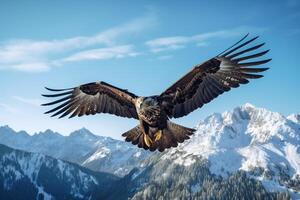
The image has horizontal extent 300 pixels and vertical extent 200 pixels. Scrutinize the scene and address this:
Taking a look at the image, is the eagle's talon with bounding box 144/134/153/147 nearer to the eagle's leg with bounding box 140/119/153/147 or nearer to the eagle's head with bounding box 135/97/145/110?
the eagle's leg with bounding box 140/119/153/147

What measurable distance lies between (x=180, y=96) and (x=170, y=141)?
1937 mm

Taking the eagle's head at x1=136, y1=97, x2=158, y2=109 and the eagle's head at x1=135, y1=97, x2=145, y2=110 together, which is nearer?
the eagle's head at x1=136, y1=97, x2=158, y2=109

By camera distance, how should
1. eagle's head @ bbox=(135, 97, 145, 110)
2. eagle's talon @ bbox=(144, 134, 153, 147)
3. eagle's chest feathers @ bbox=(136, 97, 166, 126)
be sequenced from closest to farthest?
eagle's chest feathers @ bbox=(136, 97, 166, 126) → eagle's head @ bbox=(135, 97, 145, 110) → eagle's talon @ bbox=(144, 134, 153, 147)

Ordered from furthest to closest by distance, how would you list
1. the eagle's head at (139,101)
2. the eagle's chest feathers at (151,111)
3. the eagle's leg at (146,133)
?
the eagle's leg at (146,133), the eagle's head at (139,101), the eagle's chest feathers at (151,111)

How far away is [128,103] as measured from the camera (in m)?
18.1

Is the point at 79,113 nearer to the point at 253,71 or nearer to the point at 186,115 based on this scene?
the point at 186,115

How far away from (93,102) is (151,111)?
5.04 metres

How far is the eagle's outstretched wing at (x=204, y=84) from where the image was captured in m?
16.3

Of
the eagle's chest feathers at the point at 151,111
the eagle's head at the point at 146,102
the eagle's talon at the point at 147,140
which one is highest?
the eagle's head at the point at 146,102

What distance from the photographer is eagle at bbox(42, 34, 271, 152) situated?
15484 mm

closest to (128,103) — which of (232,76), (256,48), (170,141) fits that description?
(170,141)

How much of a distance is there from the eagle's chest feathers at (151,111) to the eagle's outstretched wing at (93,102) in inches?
109

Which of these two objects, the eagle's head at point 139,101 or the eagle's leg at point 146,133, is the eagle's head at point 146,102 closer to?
the eagle's head at point 139,101

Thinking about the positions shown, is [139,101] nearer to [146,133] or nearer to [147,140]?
[146,133]
